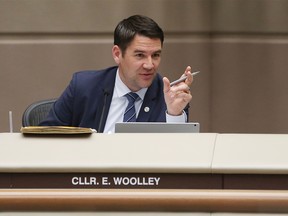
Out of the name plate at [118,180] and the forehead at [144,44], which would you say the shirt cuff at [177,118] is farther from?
the name plate at [118,180]

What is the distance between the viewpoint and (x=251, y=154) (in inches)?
116

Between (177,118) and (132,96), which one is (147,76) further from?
(177,118)

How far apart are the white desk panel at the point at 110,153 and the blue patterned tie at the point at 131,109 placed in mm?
1489

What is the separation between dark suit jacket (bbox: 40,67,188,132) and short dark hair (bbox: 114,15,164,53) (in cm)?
19

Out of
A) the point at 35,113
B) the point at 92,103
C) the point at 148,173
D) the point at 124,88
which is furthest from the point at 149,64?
the point at 148,173

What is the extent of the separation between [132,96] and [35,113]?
0.60 metres

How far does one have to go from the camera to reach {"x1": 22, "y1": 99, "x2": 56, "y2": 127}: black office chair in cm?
499

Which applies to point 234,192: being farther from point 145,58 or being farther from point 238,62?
point 238,62

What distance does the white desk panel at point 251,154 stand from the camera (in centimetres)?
287

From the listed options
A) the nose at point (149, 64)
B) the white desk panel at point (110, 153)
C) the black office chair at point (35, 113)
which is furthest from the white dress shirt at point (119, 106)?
the white desk panel at point (110, 153)

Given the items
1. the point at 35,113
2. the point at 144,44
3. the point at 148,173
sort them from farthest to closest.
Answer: the point at 35,113, the point at 144,44, the point at 148,173

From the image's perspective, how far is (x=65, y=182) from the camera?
2.96 meters

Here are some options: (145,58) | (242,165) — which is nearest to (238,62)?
(145,58)

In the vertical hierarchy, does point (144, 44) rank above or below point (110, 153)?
above
